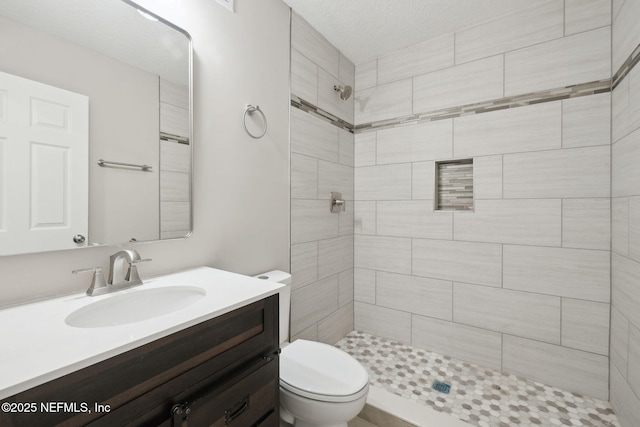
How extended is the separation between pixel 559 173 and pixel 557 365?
3.92ft

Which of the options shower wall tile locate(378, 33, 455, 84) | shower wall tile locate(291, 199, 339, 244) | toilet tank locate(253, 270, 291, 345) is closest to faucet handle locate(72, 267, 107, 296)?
toilet tank locate(253, 270, 291, 345)

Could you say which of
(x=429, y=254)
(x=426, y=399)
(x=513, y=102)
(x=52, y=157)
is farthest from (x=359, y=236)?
(x=52, y=157)

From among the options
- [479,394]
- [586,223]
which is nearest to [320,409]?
[479,394]

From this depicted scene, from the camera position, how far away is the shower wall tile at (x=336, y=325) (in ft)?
7.45

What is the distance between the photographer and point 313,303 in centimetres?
217

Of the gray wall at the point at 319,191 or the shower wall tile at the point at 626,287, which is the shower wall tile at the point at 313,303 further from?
the shower wall tile at the point at 626,287

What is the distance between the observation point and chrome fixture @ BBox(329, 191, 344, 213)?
233 centimetres

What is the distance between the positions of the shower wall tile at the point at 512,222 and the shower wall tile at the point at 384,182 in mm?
453

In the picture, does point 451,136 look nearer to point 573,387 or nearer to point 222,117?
point 222,117

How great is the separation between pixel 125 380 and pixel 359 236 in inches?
82.6

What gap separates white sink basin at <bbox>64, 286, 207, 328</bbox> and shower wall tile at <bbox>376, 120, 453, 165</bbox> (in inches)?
72.9

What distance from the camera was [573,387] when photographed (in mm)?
1810

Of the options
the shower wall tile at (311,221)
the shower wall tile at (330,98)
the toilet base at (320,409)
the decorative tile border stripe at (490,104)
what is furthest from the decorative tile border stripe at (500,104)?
the toilet base at (320,409)

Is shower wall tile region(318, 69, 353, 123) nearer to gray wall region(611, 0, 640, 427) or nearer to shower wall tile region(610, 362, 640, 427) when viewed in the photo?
gray wall region(611, 0, 640, 427)
